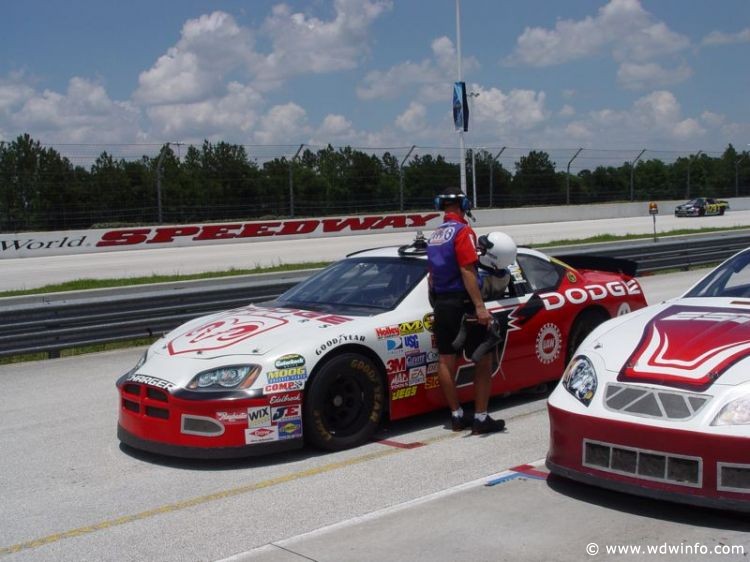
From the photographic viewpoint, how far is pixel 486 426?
623 centimetres

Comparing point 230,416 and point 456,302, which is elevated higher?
point 456,302

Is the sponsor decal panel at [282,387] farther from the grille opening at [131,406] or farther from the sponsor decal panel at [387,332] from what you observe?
the grille opening at [131,406]

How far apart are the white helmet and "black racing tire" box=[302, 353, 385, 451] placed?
121 cm

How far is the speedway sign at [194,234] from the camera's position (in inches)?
1133

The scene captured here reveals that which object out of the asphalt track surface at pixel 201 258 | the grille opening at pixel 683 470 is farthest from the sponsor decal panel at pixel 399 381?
the asphalt track surface at pixel 201 258

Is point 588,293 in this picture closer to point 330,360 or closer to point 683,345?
point 330,360

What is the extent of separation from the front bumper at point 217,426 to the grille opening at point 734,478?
2674mm

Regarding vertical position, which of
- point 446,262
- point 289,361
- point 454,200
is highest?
point 454,200

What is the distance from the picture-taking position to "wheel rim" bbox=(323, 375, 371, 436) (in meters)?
5.97

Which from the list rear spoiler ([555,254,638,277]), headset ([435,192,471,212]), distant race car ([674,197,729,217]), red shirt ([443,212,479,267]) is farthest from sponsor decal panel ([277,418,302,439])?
distant race car ([674,197,729,217])

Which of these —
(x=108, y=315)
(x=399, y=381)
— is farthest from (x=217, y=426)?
(x=108, y=315)

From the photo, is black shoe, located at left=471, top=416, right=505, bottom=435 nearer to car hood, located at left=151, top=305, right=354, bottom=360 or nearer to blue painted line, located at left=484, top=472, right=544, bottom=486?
blue painted line, located at left=484, top=472, right=544, bottom=486

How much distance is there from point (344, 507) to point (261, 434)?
38.7 inches

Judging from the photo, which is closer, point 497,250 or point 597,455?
point 597,455
